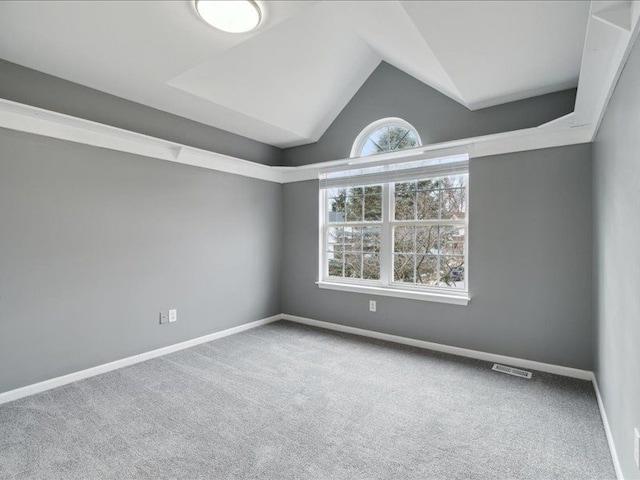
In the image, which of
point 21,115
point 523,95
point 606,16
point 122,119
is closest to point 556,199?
point 523,95

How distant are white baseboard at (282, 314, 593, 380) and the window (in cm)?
49

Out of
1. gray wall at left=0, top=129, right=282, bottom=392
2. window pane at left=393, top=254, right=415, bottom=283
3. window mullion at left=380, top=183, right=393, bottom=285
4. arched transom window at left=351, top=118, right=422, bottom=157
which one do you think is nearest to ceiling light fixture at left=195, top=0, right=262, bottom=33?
gray wall at left=0, top=129, right=282, bottom=392

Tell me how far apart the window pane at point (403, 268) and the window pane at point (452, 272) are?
0.34m

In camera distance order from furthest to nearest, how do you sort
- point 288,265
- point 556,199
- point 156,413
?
point 288,265, point 556,199, point 156,413

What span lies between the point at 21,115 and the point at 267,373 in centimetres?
272

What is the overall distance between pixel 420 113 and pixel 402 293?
193cm

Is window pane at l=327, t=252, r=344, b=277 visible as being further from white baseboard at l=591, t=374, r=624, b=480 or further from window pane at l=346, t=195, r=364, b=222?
white baseboard at l=591, t=374, r=624, b=480

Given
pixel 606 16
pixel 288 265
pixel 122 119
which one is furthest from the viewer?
pixel 288 265

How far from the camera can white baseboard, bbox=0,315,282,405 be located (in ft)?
8.09

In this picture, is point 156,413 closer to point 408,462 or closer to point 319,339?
point 408,462

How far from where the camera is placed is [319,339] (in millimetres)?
3846

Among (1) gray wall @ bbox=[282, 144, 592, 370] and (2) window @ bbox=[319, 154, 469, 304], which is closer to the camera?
(1) gray wall @ bbox=[282, 144, 592, 370]

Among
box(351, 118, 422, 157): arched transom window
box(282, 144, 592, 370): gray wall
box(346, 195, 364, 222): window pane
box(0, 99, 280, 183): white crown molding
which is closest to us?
box(0, 99, 280, 183): white crown molding

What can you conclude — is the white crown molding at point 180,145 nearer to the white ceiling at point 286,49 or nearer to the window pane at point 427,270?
the white ceiling at point 286,49
